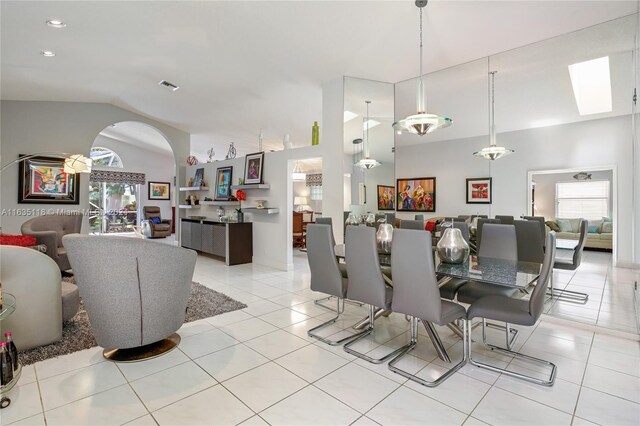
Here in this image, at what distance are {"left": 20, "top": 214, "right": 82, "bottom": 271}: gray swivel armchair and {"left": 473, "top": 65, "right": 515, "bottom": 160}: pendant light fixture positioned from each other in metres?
5.49

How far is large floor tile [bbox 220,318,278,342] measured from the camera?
2904 mm

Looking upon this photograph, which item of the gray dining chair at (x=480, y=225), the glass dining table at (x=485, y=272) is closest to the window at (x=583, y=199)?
the gray dining chair at (x=480, y=225)

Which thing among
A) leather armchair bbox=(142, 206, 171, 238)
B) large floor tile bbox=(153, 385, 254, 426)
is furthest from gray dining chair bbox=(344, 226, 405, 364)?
leather armchair bbox=(142, 206, 171, 238)

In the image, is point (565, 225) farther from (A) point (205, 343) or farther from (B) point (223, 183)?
(B) point (223, 183)

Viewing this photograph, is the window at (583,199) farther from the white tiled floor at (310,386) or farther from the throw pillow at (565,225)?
the white tiled floor at (310,386)

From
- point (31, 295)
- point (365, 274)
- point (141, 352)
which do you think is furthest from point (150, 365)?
point (365, 274)

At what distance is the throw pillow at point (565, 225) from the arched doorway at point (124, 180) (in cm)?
1002

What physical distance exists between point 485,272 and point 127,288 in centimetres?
262

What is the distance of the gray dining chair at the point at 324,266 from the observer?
9.34ft

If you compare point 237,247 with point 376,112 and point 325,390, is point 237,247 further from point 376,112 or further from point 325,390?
point 325,390

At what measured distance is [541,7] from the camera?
3006mm

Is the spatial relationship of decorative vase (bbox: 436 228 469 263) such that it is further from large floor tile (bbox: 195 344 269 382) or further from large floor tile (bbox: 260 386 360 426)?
large floor tile (bbox: 195 344 269 382)

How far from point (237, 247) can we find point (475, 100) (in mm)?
4662

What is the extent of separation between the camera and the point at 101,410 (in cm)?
187
